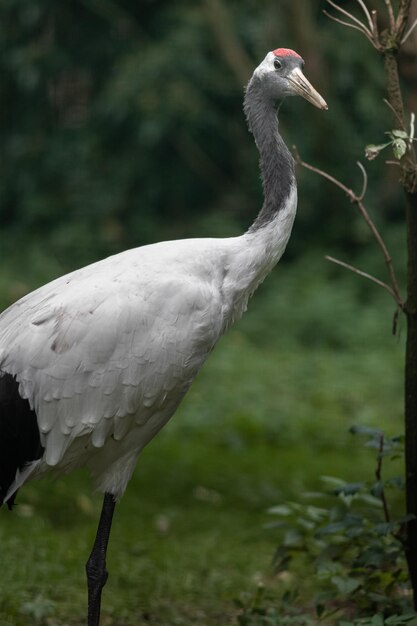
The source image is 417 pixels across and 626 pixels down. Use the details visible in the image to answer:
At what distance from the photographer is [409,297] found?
4.36 metres

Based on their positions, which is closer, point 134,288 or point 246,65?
point 134,288

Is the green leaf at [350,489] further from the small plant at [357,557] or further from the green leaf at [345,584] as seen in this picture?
the green leaf at [345,584]

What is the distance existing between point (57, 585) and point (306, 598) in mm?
1211

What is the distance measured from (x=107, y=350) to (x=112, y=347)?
0.07ft

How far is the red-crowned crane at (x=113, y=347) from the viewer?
4.26 metres

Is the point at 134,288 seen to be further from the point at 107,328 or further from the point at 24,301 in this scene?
the point at 24,301

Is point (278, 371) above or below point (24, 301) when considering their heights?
below

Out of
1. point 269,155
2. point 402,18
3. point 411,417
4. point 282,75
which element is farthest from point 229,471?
point 402,18

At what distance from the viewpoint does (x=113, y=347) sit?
4250mm

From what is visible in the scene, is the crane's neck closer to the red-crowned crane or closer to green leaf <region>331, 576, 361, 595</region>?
the red-crowned crane

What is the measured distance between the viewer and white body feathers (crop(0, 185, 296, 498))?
425cm

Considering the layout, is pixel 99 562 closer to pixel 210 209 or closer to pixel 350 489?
pixel 350 489

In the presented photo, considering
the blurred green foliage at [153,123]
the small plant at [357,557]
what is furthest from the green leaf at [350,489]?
the blurred green foliage at [153,123]

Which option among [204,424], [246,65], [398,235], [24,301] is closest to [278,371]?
[204,424]
